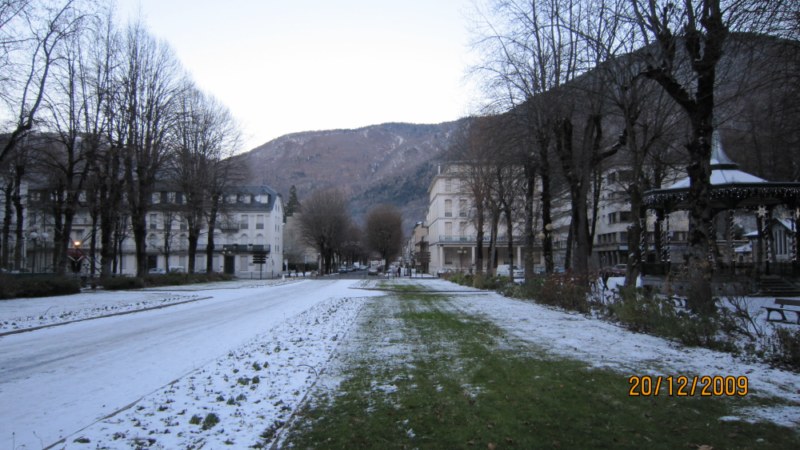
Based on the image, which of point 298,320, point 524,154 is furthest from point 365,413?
point 524,154

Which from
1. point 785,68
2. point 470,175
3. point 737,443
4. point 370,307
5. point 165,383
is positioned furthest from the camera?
point 470,175

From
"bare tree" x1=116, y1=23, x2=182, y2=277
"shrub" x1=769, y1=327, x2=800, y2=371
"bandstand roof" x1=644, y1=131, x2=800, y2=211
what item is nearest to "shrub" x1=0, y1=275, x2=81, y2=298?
"bare tree" x1=116, y1=23, x2=182, y2=277

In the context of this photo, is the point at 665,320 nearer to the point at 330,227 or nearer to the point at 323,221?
the point at 323,221

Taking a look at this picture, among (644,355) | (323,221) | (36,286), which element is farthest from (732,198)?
(323,221)

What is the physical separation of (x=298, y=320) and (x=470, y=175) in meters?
25.3

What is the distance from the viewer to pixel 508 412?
19.2 feet

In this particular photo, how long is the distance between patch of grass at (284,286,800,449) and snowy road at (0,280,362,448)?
104 inches

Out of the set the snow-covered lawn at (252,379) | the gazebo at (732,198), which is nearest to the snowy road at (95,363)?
the snow-covered lawn at (252,379)

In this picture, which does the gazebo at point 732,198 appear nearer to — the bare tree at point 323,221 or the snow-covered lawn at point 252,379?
the snow-covered lawn at point 252,379

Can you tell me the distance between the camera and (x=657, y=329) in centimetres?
1176

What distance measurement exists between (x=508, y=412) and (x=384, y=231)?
290ft

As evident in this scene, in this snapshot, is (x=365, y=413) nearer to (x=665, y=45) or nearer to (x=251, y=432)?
(x=251, y=432)
